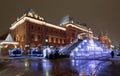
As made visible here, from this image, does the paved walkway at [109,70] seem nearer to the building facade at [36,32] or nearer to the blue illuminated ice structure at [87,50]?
the blue illuminated ice structure at [87,50]

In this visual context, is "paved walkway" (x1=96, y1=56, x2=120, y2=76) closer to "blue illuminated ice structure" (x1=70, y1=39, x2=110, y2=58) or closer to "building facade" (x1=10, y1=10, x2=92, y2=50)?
"blue illuminated ice structure" (x1=70, y1=39, x2=110, y2=58)

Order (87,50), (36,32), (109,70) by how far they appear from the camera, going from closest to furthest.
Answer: (109,70)
(87,50)
(36,32)

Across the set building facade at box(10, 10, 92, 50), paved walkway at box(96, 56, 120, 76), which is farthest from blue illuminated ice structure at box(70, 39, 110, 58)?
building facade at box(10, 10, 92, 50)

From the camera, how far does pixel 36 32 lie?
7250cm

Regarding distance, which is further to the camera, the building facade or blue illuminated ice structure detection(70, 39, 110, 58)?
the building facade

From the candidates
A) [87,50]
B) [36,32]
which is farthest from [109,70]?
[36,32]

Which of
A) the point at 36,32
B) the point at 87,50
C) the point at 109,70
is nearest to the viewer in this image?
the point at 109,70

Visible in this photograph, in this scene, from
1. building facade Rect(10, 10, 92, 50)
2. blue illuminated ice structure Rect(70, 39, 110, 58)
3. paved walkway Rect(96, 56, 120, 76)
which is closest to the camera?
paved walkway Rect(96, 56, 120, 76)

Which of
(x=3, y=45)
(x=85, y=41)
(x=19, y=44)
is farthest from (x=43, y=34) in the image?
(x=85, y=41)

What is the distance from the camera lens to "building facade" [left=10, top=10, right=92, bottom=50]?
228ft

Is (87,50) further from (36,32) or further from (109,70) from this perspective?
(36,32)

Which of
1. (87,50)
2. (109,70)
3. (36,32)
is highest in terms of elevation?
(36,32)

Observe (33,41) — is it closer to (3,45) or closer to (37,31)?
(37,31)

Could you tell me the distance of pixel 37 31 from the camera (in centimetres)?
7325
